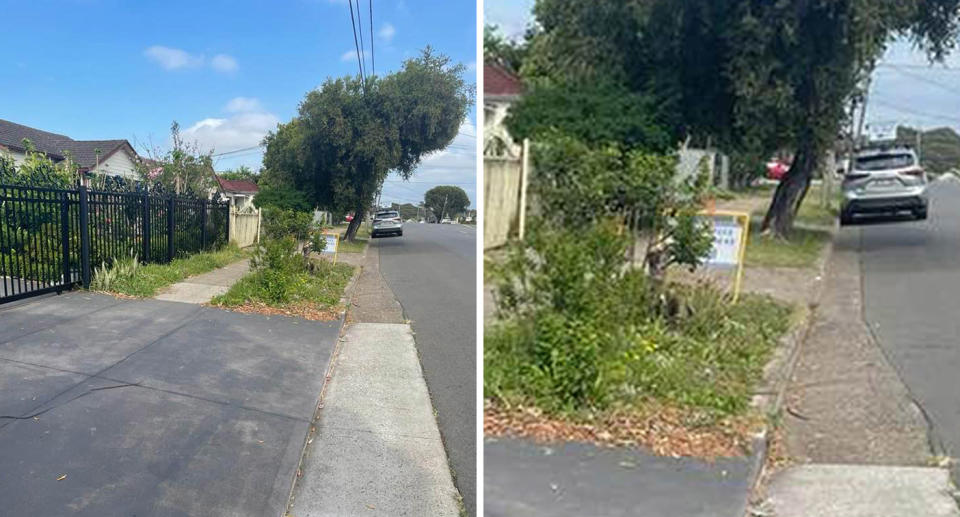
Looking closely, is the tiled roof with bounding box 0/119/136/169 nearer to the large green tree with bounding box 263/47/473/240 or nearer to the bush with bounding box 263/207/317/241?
the large green tree with bounding box 263/47/473/240

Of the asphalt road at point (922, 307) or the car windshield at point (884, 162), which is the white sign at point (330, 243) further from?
the car windshield at point (884, 162)

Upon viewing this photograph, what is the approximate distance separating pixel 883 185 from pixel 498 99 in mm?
11227

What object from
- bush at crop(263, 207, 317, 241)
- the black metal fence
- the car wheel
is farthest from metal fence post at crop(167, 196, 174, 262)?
the car wheel

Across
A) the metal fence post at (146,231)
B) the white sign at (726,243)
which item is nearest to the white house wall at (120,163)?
the metal fence post at (146,231)

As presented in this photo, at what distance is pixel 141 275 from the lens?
10.9 meters

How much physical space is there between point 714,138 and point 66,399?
165 inches

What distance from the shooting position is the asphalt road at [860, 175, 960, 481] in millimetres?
4734

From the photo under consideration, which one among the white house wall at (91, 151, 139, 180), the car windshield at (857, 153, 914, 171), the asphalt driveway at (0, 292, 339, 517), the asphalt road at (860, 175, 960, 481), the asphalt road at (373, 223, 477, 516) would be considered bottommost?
the asphalt road at (373, 223, 477, 516)

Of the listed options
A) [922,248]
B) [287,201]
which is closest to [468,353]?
[922,248]

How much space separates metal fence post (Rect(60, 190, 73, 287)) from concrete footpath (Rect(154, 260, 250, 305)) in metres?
1.09

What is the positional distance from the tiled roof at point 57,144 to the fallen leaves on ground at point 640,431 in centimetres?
2456

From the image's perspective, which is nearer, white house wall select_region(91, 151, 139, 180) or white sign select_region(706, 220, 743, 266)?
A: white sign select_region(706, 220, 743, 266)

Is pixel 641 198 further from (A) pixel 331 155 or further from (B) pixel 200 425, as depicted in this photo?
(A) pixel 331 155

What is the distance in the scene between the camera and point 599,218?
163 inches
